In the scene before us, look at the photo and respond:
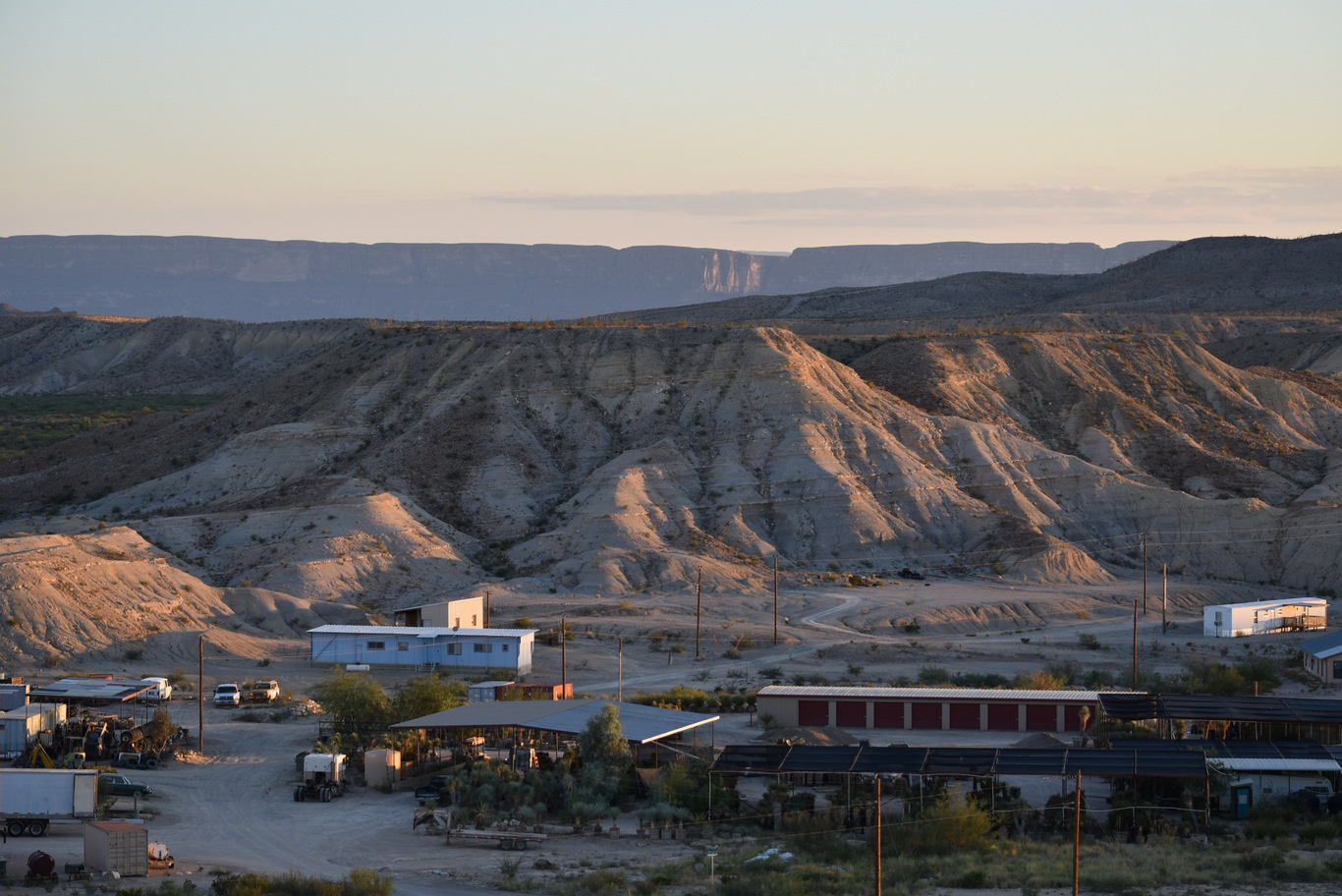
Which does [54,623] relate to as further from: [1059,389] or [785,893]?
[1059,389]

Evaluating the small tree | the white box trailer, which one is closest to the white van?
the white box trailer

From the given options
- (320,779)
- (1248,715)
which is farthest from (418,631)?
(1248,715)

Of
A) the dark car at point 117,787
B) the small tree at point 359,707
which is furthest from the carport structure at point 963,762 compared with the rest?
the dark car at point 117,787

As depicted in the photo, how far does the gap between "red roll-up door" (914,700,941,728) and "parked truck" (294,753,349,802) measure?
59.4 ft

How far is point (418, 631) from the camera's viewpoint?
63.4m

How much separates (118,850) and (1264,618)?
52.8 meters

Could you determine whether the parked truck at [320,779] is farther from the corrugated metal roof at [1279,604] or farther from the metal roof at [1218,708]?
the corrugated metal roof at [1279,604]

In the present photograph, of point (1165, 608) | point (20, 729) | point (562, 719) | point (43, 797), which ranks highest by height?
point (1165, 608)

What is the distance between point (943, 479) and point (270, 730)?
4670cm

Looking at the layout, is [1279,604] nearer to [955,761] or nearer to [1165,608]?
[1165,608]

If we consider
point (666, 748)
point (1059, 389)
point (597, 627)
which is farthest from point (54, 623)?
point (1059, 389)

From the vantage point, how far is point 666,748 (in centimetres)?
4412

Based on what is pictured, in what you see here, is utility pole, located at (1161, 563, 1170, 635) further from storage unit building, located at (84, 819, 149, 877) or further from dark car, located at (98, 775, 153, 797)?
storage unit building, located at (84, 819, 149, 877)

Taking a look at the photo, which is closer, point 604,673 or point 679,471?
point 604,673
